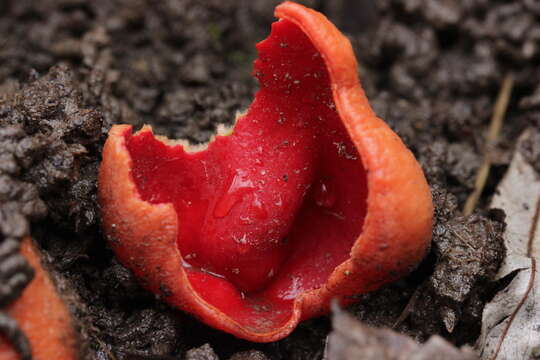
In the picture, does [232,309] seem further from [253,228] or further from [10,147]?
[10,147]

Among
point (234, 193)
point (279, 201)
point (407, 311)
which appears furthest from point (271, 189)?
point (407, 311)

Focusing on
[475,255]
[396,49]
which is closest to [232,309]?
[475,255]

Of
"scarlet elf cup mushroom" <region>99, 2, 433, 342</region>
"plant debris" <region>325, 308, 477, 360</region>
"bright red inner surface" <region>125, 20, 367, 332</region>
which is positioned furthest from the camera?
"bright red inner surface" <region>125, 20, 367, 332</region>

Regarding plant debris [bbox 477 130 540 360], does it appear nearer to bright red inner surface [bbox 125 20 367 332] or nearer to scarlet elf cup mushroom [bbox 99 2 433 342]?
scarlet elf cup mushroom [bbox 99 2 433 342]

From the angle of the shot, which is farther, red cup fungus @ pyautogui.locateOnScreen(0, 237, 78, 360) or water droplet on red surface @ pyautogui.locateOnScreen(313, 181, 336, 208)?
water droplet on red surface @ pyautogui.locateOnScreen(313, 181, 336, 208)

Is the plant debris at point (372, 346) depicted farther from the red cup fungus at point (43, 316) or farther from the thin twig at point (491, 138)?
the thin twig at point (491, 138)

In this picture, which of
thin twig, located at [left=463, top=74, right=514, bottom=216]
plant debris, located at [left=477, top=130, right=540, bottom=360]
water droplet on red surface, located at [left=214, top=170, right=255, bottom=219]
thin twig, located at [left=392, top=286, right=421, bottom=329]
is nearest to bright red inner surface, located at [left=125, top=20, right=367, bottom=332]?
water droplet on red surface, located at [left=214, top=170, right=255, bottom=219]

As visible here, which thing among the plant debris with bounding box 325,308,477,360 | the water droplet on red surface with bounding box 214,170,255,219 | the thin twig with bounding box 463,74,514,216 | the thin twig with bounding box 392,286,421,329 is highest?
the plant debris with bounding box 325,308,477,360

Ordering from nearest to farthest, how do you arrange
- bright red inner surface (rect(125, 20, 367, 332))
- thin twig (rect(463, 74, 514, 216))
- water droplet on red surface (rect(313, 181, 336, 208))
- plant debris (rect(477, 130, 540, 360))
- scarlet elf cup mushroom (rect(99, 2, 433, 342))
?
1. scarlet elf cup mushroom (rect(99, 2, 433, 342))
2. plant debris (rect(477, 130, 540, 360))
3. bright red inner surface (rect(125, 20, 367, 332))
4. water droplet on red surface (rect(313, 181, 336, 208))
5. thin twig (rect(463, 74, 514, 216))
